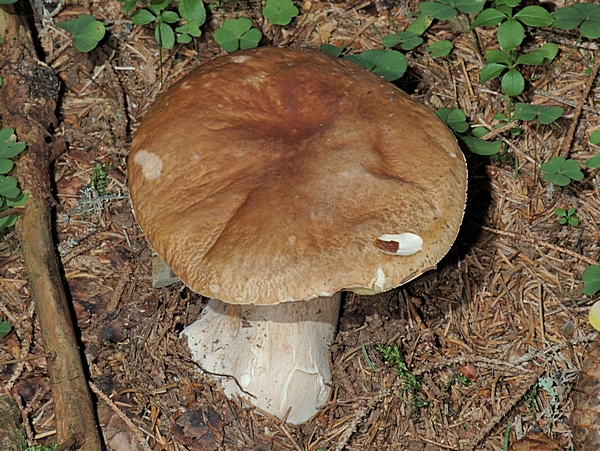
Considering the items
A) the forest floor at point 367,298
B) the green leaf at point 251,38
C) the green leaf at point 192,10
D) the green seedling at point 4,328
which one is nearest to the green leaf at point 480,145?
the forest floor at point 367,298

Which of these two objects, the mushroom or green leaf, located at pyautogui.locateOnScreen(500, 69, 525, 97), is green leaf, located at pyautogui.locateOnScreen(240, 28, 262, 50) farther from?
green leaf, located at pyautogui.locateOnScreen(500, 69, 525, 97)

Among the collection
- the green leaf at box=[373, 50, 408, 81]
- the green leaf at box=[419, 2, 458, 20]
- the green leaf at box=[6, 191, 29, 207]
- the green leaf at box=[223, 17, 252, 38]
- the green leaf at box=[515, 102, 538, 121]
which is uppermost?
the green leaf at box=[419, 2, 458, 20]

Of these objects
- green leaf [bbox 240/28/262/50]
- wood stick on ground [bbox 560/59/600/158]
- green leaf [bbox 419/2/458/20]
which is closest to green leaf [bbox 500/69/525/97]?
Result: wood stick on ground [bbox 560/59/600/158]

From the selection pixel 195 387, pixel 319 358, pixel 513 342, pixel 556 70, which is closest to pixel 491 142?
pixel 556 70

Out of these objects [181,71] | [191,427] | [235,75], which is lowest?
[191,427]

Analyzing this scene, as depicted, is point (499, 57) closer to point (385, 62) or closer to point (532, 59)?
point (532, 59)

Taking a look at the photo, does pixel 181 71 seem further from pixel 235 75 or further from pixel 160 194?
pixel 160 194
